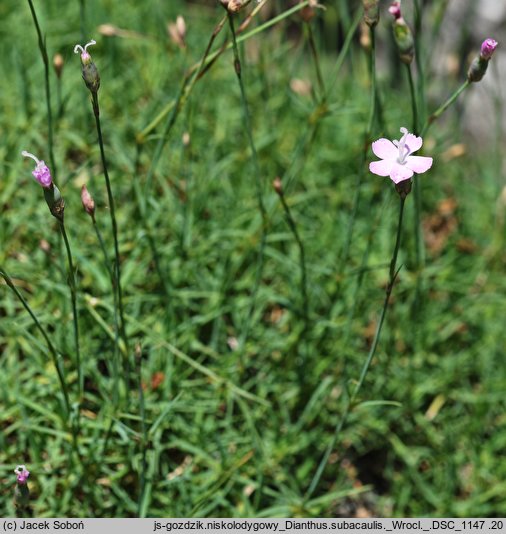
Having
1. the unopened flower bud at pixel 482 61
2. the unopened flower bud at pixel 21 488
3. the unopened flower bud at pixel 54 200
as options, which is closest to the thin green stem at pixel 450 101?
the unopened flower bud at pixel 482 61

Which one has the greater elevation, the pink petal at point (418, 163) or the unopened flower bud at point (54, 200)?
the pink petal at point (418, 163)

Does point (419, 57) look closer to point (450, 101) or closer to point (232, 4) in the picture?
point (450, 101)

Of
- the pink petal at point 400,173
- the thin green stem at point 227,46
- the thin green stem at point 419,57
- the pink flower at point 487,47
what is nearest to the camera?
the pink petal at point 400,173

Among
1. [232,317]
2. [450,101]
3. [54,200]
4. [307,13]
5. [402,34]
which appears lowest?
[232,317]

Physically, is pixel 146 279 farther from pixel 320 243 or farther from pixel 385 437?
pixel 385 437

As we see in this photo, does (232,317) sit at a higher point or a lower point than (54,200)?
lower

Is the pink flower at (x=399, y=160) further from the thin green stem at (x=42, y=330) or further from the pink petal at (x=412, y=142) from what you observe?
the thin green stem at (x=42, y=330)

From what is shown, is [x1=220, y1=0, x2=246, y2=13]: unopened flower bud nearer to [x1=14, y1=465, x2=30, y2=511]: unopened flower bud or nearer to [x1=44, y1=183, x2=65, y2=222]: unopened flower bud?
[x1=44, y1=183, x2=65, y2=222]: unopened flower bud

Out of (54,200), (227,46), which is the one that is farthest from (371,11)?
(54,200)
